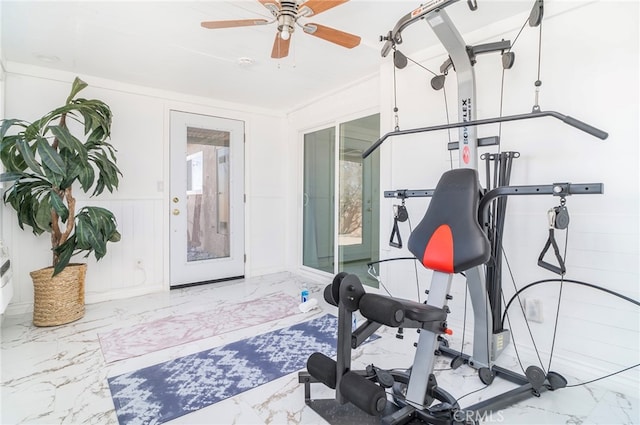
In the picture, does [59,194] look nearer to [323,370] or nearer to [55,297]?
[55,297]

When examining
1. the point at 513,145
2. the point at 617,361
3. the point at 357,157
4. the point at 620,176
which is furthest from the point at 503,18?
the point at 617,361

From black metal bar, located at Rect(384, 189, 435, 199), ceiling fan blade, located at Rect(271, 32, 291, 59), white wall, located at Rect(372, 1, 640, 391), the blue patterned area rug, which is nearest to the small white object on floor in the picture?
the blue patterned area rug

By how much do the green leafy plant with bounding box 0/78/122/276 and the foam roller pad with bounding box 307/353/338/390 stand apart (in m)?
2.29

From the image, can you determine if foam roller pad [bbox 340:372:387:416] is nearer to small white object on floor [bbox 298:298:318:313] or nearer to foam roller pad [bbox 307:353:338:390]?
foam roller pad [bbox 307:353:338:390]

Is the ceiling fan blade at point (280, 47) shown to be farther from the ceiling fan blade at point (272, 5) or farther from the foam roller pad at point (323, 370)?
the foam roller pad at point (323, 370)

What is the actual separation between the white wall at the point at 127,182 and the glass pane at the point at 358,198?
57.4 inches

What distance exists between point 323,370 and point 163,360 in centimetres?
128

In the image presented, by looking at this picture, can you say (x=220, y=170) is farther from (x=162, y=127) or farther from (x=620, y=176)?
(x=620, y=176)

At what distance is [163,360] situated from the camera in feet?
7.11

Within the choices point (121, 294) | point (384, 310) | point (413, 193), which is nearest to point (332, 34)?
point (413, 193)

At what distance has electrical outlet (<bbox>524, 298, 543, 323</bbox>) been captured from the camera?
83.5 inches

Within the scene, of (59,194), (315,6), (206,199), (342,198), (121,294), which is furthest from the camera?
(206,199)

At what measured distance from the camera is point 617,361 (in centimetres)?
184

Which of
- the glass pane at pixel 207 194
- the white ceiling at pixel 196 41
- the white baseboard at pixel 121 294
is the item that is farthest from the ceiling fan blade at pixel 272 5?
the white baseboard at pixel 121 294
